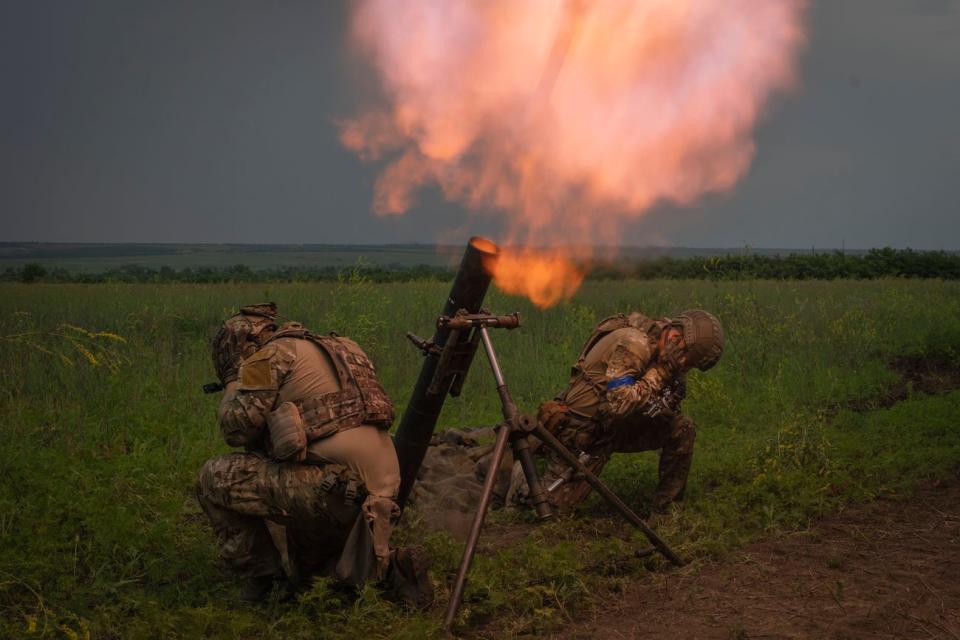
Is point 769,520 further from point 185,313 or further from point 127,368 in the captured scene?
point 185,313

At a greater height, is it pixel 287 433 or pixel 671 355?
pixel 671 355

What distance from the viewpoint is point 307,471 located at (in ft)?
16.2

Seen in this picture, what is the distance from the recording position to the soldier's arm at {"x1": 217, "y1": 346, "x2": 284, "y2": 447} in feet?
16.0

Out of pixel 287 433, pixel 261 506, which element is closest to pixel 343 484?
pixel 287 433

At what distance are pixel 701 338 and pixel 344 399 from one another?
2943 millimetres

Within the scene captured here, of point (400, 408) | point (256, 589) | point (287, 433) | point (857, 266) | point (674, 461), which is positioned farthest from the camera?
point (857, 266)

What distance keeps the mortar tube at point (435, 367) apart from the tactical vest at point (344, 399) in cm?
34

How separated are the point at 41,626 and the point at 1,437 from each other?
303cm

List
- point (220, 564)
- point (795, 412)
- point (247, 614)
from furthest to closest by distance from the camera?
point (795, 412) → point (220, 564) → point (247, 614)

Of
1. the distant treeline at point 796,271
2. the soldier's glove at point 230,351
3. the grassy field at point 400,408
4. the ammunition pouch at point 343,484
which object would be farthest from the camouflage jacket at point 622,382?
the distant treeline at point 796,271

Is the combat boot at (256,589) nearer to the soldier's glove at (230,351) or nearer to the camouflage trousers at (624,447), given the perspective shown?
the soldier's glove at (230,351)

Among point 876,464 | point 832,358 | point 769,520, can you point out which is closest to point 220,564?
point 769,520

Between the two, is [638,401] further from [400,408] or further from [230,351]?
[400,408]

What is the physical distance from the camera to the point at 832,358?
12883mm
